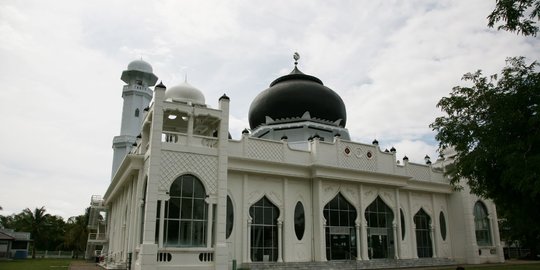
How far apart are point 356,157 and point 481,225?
1155cm

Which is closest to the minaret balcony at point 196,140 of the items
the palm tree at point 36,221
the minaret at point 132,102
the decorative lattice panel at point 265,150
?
the decorative lattice panel at point 265,150

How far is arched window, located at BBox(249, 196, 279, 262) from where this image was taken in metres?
20.1

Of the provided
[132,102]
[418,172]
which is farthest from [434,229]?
[132,102]

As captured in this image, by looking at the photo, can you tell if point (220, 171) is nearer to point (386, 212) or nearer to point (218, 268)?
point (218, 268)

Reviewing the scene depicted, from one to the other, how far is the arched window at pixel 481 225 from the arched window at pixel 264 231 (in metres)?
14.7

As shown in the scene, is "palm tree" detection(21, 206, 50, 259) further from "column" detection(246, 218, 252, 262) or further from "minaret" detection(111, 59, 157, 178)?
"column" detection(246, 218, 252, 262)

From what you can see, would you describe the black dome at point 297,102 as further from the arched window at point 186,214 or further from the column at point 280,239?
the arched window at point 186,214

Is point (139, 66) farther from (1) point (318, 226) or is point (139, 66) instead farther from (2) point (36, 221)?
(1) point (318, 226)

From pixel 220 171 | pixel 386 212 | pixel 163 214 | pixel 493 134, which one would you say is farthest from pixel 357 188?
pixel 493 134

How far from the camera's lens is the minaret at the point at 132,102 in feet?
136

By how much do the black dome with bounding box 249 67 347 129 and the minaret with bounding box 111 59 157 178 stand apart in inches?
714

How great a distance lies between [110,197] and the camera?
29.3 meters

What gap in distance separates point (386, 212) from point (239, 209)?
9178 mm

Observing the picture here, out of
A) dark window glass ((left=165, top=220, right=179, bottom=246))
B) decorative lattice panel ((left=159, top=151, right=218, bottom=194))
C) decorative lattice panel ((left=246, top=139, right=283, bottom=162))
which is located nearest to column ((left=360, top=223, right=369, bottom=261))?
decorative lattice panel ((left=246, top=139, right=283, bottom=162))
